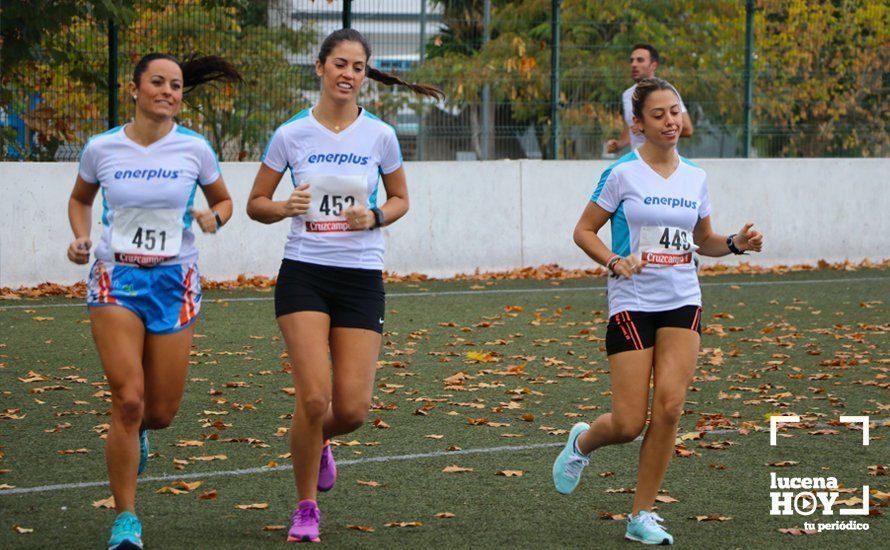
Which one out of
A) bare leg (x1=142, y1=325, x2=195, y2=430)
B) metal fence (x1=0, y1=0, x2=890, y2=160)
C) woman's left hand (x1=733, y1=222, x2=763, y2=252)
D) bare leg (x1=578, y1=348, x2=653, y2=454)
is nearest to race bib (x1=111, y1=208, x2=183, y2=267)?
bare leg (x1=142, y1=325, x2=195, y2=430)

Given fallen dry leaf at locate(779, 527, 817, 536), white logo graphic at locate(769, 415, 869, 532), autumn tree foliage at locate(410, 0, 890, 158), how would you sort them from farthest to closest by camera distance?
autumn tree foliage at locate(410, 0, 890, 158) → white logo graphic at locate(769, 415, 869, 532) → fallen dry leaf at locate(779, 527, 817, 536)

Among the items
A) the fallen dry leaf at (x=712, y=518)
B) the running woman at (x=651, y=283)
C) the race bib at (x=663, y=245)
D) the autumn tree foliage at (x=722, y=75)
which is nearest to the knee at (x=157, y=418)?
the running woman at (x=651, y=283)

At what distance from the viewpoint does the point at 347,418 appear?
612 cm

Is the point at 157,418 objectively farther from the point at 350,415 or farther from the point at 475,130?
the point at 475,130

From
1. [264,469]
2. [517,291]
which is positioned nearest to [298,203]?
[264,469]

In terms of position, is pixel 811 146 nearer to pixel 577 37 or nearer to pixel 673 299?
pixel 577 37

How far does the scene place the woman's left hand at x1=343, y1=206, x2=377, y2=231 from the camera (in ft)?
19.4

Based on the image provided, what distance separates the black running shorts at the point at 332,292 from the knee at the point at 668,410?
124cm

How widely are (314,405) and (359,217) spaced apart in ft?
2.62

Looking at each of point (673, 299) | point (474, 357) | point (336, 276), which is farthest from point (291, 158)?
point (474, 357)

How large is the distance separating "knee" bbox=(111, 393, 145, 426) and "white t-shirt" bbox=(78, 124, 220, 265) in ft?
1.83

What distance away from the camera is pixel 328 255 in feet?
19.8

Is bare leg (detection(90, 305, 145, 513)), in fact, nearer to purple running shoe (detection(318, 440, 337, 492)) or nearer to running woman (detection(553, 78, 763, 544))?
purple running shoe (detection(318, 440, 337, 492))

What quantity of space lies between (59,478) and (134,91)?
209 centimetres
